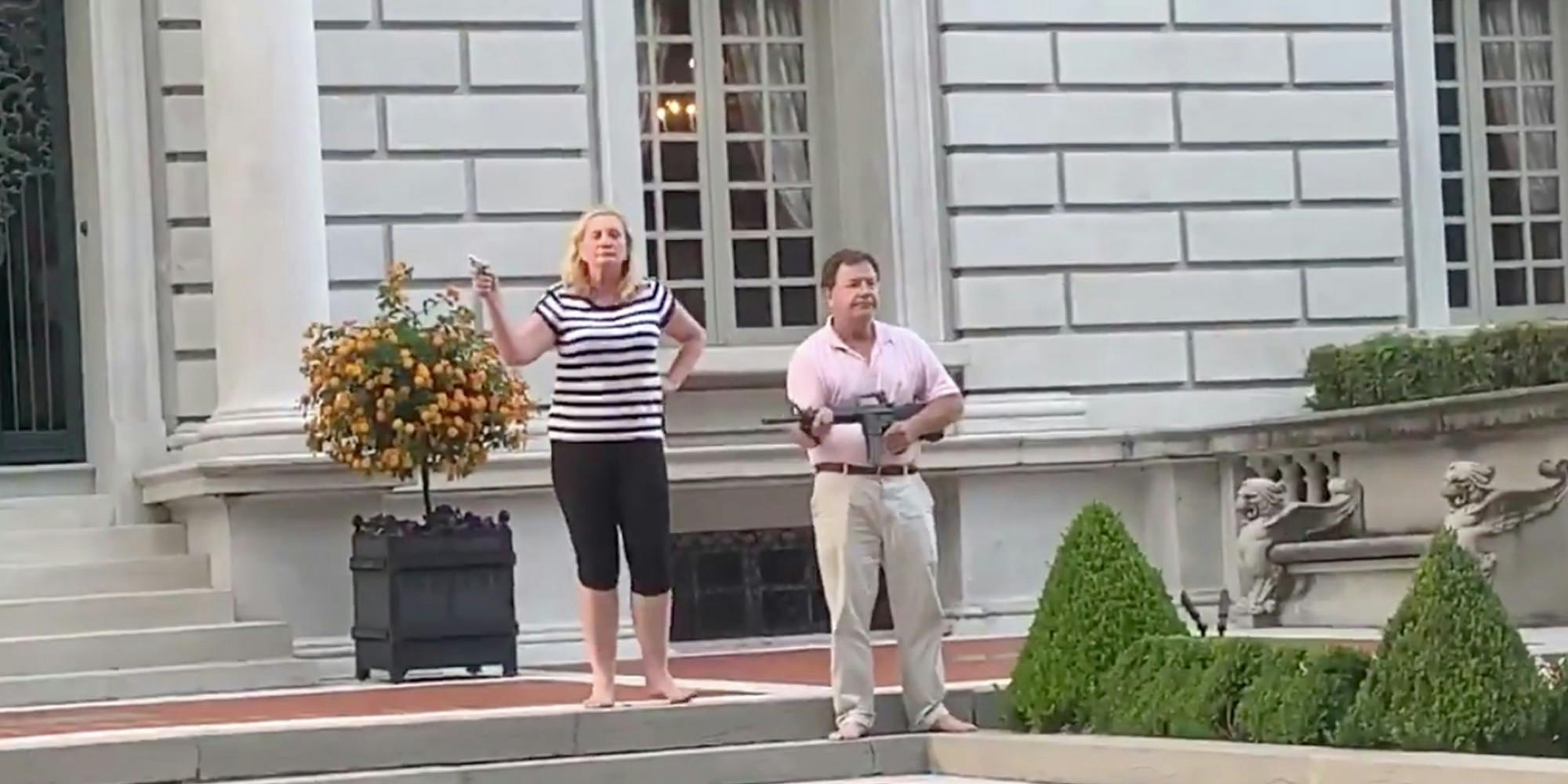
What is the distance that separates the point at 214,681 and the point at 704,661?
9.10ft

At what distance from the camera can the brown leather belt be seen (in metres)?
10.9

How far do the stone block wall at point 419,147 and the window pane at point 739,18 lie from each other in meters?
1.41

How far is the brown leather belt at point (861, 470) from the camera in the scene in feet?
35.9

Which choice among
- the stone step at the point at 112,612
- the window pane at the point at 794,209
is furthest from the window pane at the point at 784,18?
the stone step at the point at 112,612

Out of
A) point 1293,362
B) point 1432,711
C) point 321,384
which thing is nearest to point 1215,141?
point 1293,362

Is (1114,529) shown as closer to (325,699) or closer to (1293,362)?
(325,699)

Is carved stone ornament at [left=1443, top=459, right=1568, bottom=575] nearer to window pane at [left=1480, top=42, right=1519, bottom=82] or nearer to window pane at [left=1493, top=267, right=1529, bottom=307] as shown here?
window pane at [left=1493, top=267, right=1529, bottom=307]

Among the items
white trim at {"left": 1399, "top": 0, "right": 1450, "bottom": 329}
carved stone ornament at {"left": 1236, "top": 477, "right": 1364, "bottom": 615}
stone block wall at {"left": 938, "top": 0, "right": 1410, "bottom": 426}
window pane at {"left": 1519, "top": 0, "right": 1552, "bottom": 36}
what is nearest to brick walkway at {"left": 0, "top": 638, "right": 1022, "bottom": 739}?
carved stone ornament at {"left": 1236, "top": 477, "right": 1364, "bottom": 615}

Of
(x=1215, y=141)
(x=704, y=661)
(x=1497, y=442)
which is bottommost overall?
(x=704, y=661)

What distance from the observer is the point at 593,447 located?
37.3ft

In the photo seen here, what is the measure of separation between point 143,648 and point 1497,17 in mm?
10403

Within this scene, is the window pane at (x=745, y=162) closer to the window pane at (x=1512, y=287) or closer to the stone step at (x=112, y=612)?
the stone step at (x=112, y=612)

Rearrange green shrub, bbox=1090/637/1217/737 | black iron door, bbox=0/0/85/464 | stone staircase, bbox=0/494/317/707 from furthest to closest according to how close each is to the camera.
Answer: black iron door, bbox=0/0/85/464 → stone staircase, bbox=0/494/317/707 → green shrub, bbox=1090/637/1217/737

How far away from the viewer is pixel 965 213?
61.4 ft
